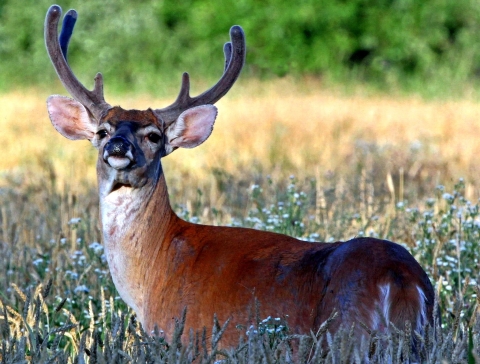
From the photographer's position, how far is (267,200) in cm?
800

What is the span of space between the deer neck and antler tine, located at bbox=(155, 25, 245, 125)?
52 centimetres

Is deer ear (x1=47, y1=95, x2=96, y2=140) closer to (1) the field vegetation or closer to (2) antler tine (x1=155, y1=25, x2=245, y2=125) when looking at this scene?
(2) antler tine (x1=155, y1=25, x2=245, y2=125)

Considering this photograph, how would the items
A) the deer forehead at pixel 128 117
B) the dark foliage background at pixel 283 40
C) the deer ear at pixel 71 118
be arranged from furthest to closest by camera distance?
1. the dark foliage background at pixel 283 40
2. the deer ear at pixel 71 118
3. the deer forehead at pixel 128 117

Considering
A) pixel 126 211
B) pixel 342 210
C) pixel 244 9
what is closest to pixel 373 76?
pixel 244 9

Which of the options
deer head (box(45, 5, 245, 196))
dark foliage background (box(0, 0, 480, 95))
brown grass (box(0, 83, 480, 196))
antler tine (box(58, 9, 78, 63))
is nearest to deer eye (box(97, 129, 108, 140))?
deer head (box(45, 5, 245, 196))

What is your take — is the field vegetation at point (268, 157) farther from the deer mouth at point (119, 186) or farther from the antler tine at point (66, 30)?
the antler tine at point (66, 30)

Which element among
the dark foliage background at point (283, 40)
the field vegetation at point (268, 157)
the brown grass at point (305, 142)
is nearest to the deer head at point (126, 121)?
the field vegetation at point (268, 157)

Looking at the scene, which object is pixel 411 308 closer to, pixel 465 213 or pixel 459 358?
pixel 459 358

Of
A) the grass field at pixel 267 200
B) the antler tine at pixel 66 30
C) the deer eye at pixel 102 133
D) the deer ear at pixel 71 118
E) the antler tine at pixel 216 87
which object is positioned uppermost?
the antler tine at pixel 66 30

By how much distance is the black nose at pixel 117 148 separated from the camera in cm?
450

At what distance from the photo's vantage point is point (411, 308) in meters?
3.65

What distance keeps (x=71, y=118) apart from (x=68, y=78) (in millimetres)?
229

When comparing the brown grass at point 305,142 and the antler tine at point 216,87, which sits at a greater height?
the antler tine at point 216,87

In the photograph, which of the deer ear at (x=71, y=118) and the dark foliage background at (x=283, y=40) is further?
the dark foliage background at (x=283, y=40)
